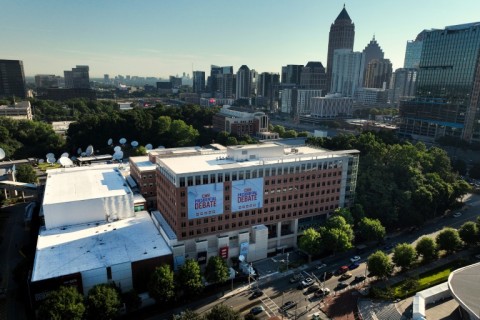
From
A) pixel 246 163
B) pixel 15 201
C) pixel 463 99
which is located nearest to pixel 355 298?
pixel 246 163

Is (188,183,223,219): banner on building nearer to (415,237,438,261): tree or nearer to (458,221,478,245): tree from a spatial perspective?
(415,237,438,261): tree

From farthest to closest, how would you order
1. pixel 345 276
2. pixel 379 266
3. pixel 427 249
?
pixel 427 249
pixel 345 276
pixel 379 266

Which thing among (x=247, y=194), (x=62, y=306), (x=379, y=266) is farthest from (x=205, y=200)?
(x=379, y=266)

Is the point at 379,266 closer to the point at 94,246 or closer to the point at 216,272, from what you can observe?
the point at 216,272

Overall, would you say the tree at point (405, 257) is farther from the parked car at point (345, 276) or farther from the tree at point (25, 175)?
the tree at point (25, 175)

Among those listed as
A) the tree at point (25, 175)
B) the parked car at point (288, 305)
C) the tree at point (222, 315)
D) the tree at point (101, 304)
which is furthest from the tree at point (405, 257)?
the tree at point (25, 175)

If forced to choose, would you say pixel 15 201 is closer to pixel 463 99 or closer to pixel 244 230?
pixel 244 230
